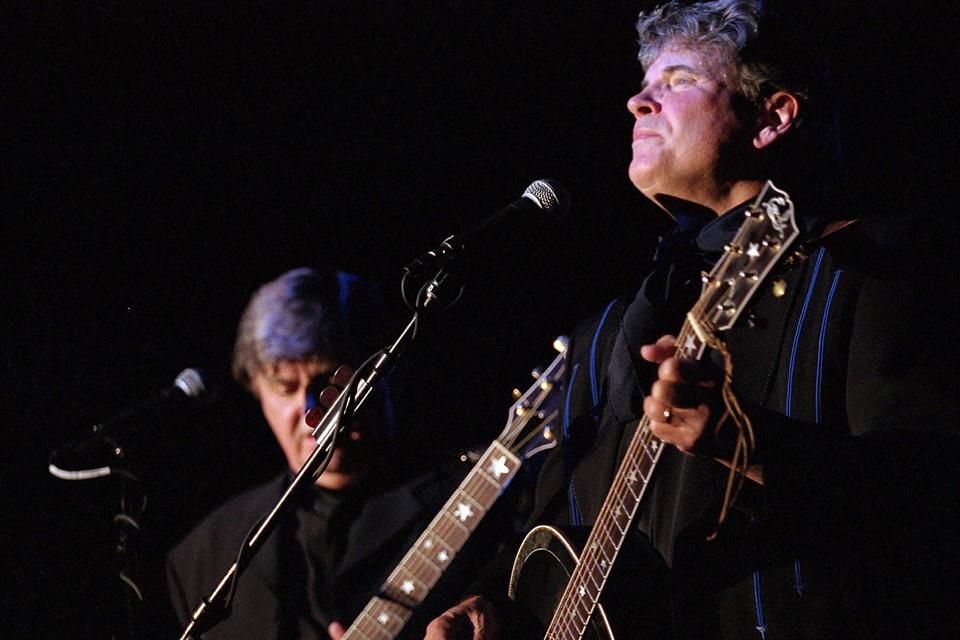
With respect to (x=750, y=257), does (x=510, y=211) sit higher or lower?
higher

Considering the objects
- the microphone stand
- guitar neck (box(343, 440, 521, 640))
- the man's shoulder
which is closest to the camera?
the microphone stand

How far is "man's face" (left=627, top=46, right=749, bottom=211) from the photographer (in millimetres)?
2238

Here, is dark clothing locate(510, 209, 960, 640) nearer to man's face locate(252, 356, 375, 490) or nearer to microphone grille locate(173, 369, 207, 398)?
microphone grille locate(173, 369, 207, 398)

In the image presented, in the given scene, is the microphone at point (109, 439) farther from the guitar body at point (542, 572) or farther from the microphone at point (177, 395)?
the guitar body at point (542, 572)

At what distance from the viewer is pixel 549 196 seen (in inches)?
76.1

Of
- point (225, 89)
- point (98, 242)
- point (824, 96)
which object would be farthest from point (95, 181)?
point (824, 96)

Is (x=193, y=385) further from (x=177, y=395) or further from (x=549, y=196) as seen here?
(x=549, y=196)

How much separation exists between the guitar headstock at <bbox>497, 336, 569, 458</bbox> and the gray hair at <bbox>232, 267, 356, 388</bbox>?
759mm

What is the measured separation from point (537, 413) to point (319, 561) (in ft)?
3.25

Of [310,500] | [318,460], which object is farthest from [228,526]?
[318,460]

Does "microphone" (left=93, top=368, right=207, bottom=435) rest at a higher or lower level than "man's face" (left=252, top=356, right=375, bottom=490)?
higher

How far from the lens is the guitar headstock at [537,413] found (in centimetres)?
256

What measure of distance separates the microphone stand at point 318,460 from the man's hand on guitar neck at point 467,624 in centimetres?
54

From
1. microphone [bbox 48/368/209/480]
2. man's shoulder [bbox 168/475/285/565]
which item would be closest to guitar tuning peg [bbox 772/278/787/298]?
microphone [bbox 48/368/209/480]
